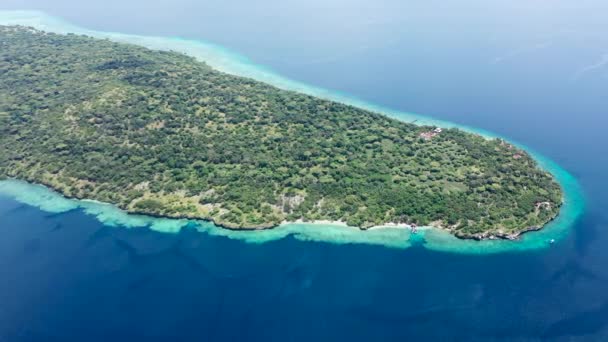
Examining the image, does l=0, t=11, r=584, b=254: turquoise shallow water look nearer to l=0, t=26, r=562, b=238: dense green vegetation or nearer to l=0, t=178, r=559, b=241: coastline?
l=0, t=178, r=559, b=241: coastline

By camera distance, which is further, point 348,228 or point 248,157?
point 248,157

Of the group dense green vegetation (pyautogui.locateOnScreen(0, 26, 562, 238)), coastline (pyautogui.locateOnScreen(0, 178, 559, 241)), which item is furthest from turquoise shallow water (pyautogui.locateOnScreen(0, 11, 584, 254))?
dense green vegetation (pyautogui.locateOnScreen(0, 26, 562, 238))

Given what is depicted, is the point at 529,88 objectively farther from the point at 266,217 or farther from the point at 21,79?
the point at 21,79

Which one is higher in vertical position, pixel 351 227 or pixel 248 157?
pixel 248 157

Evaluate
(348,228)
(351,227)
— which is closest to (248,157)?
(348,228)

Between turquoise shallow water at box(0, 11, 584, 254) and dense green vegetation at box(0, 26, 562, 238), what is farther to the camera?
dense green vegetation at box(0, 26, 562, 238)

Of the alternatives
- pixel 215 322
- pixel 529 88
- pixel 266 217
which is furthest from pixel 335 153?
pixel 529 88

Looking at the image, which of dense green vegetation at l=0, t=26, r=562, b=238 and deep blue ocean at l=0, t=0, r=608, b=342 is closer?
deep blue ocean at l=0, t=0, r=608, b=342

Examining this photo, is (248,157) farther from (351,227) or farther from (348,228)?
(351,227)

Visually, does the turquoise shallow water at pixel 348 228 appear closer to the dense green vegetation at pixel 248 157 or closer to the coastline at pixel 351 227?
the coastline at pixel 351 227

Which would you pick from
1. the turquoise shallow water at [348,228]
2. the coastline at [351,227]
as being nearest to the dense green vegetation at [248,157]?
the coastline at [351,227]
